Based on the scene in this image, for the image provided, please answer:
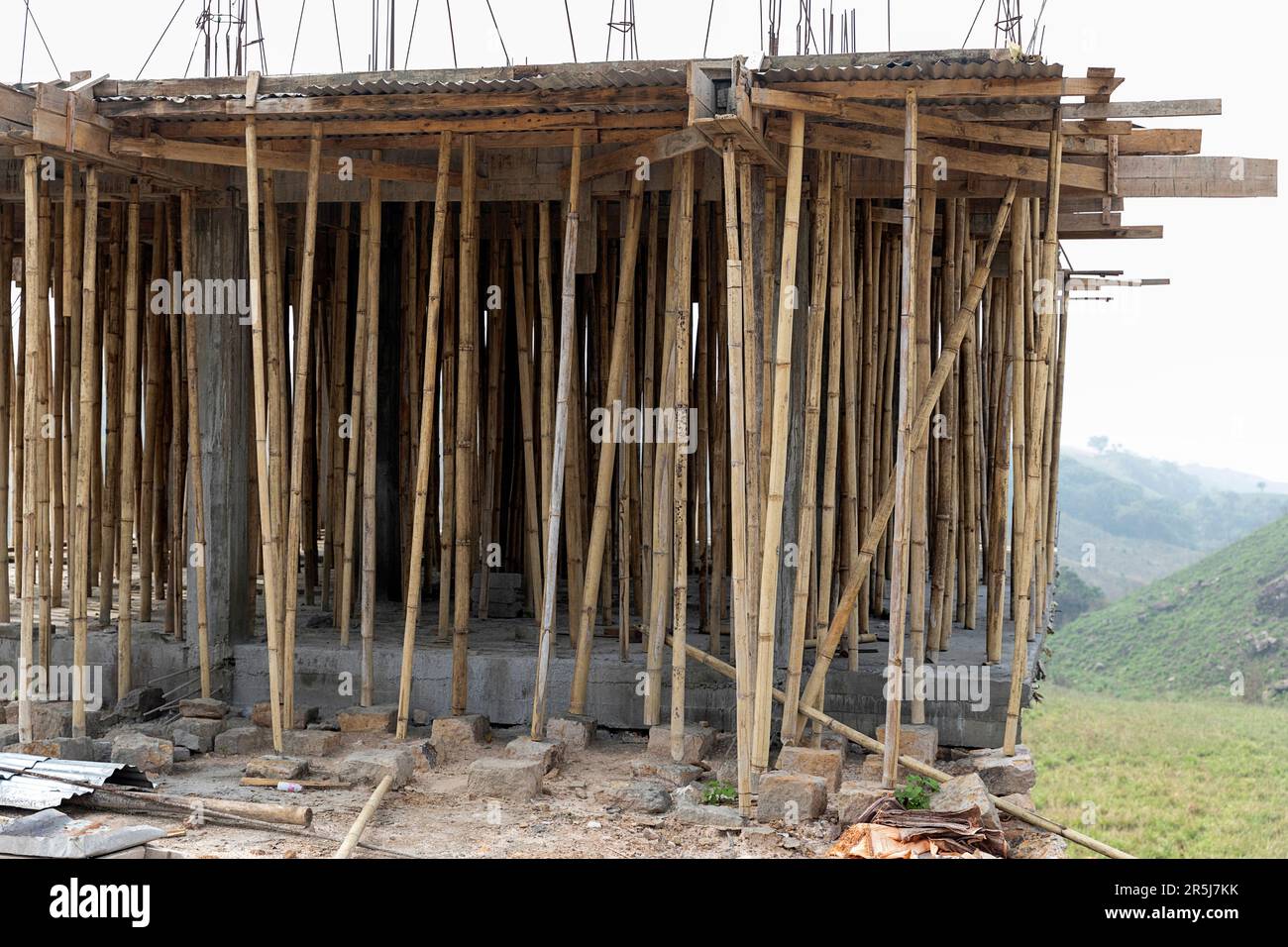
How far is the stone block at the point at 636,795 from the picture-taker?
6.88 m

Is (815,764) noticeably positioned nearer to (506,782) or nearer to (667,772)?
(667,772)

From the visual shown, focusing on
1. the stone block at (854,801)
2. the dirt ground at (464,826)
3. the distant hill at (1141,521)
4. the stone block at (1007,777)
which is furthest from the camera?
the distant hill at (1141,521)

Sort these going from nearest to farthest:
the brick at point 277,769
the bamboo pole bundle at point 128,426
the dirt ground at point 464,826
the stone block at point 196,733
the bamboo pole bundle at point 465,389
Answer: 1. the dirt ground at point 464,826
2. the brick at point 277,769
3. the bamboo pole bundle at point 465,389
4. the stone block at point 196,733
5. the bamboo pole bundle at point 128,426

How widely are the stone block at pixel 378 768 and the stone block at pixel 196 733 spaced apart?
98cm

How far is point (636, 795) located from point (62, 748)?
3255 millimetres

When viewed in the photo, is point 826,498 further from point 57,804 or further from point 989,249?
point 57,804

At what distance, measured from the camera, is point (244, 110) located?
7371 mm

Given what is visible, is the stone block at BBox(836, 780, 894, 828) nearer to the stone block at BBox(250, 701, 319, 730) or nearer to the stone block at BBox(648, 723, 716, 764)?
the stone block at BBox(648, 723, 716, 764)

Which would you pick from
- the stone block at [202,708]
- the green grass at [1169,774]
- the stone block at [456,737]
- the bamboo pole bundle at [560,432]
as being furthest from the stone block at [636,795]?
the green grass at [1169,774]

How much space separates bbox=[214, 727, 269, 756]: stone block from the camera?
7.88 meters

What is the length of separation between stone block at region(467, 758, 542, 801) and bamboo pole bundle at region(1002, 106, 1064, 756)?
259 centimetres

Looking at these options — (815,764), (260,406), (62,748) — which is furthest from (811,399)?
(62,748)

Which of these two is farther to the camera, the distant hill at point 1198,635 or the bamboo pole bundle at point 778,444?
the distant hill at point 1198,635

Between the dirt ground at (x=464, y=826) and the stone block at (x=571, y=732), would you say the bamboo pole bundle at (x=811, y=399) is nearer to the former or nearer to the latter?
the dirt ground at (x=464, y=826)
